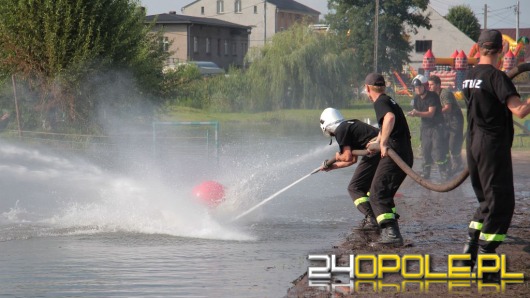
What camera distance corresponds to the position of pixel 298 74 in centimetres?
4806

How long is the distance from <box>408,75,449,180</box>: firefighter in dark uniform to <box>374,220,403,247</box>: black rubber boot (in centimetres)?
668

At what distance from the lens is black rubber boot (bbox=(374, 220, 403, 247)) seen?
8484 mm

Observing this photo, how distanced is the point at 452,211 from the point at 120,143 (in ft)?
31.4

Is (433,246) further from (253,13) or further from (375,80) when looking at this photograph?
(253,13)

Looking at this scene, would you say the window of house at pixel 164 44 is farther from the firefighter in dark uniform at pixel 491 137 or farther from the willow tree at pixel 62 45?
the firefighter in dark uniform at pixel 491 137

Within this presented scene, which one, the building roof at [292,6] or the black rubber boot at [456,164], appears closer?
the black rubber boot at [456,164]

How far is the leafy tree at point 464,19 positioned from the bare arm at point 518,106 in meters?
90.7

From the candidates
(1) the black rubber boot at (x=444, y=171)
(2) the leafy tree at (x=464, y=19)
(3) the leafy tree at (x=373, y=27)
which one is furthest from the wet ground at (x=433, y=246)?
(2) the leafy tree at (x=464, y=19)

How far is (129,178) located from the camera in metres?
15.7

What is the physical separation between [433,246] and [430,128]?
7.07 meters

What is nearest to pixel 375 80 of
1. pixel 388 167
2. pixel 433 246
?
pixel 388 167

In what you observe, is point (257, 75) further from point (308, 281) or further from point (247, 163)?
point (308, 281)

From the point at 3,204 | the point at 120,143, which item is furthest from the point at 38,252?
the point at 120,143

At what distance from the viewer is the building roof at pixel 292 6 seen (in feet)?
320
